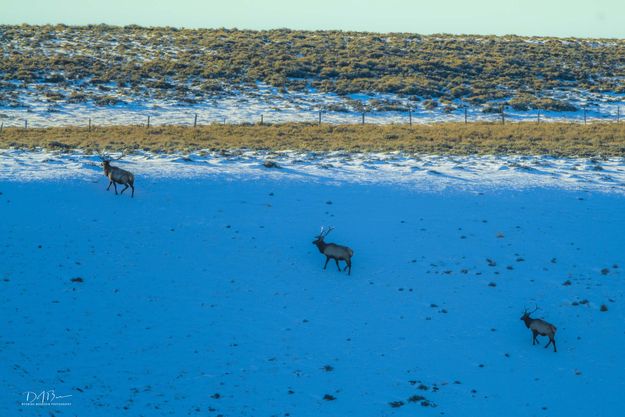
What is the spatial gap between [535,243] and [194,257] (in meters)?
10.6

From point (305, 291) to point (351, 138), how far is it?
18.9 metres

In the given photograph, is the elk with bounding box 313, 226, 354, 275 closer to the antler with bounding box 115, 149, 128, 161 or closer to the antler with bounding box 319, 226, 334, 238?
the antler with bounding box 319, 226, 334, 238

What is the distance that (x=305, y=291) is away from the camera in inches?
858

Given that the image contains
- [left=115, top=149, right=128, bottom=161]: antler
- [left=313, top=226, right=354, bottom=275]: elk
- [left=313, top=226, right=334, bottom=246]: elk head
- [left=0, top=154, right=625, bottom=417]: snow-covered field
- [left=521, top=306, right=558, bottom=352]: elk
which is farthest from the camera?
[left=115, top=149, right=128, bottom=161]: antler

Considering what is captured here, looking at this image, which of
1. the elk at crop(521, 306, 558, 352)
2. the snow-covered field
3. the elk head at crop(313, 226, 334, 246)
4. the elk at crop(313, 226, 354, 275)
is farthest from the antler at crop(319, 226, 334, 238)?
the elk at crop(521, 306, 558, 352)

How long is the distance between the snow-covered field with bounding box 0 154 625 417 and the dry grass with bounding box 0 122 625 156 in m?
4.41

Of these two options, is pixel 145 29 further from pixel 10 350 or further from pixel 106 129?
pixel 10 350

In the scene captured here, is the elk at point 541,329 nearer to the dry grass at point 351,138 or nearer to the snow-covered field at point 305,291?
the snow-covered field at point 305,291

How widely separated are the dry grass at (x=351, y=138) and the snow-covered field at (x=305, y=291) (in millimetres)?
4410

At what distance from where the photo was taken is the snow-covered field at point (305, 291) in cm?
1734

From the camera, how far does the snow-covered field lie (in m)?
17.3

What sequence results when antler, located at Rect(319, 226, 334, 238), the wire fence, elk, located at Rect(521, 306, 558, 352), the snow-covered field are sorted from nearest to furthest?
the snow-covered field < elk, located at Rect(521, 306, 558, 352) < antler, located at Rect(319, 226, 334, 238) < the wire fence

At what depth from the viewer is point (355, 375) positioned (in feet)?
59.0

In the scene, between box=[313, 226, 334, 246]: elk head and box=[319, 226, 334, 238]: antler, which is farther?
box=[319, 226, 334, 238]: antler
